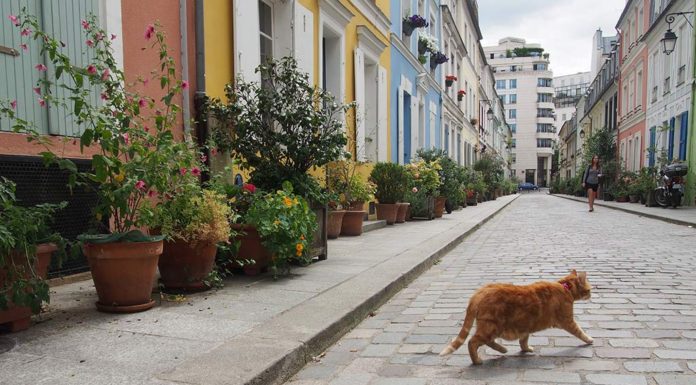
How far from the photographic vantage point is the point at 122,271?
12.1 ft

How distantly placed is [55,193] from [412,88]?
1318cm

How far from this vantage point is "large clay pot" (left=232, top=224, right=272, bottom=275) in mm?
5125

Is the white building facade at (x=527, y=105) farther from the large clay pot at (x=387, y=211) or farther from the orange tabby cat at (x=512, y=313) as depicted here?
the orange tabby cat at (x=512, y=313)

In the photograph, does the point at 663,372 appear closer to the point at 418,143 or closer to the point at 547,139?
the point at 418,143

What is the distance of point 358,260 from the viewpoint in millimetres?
6445

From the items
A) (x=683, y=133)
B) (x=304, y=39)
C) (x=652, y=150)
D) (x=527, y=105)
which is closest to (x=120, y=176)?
(x=304, y=39)

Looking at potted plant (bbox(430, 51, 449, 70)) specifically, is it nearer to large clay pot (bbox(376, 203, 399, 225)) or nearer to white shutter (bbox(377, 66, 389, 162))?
white shutter (bbox(377, 66, 389, 162))

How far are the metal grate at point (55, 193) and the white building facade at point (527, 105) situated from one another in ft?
326

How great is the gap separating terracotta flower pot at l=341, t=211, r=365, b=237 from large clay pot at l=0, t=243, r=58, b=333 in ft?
19.4

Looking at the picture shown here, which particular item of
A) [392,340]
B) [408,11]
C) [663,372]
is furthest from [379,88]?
[663,372]

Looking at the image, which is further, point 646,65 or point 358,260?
point 646,65

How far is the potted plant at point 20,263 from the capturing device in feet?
10.00

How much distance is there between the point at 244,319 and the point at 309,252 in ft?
6.70

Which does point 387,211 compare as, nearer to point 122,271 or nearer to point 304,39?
point 304,39
